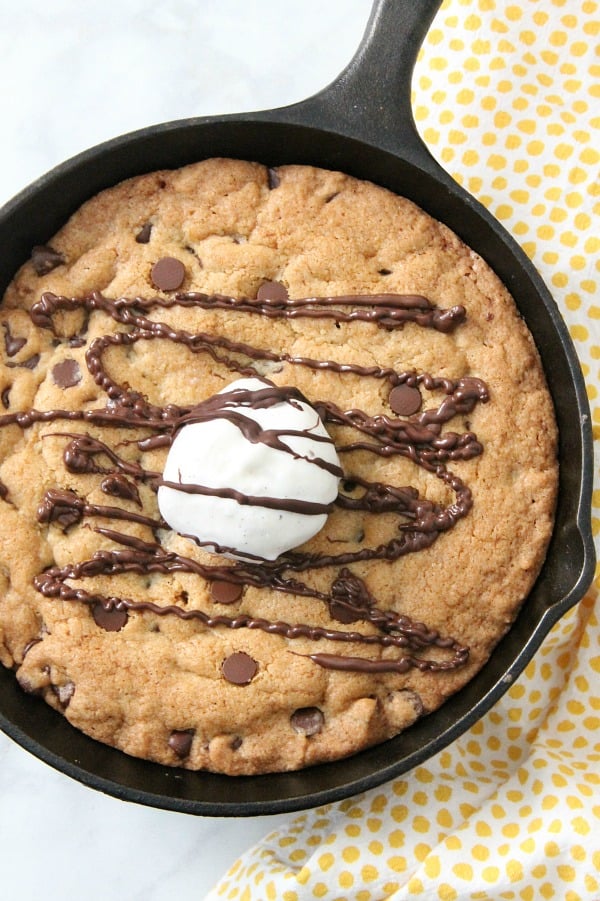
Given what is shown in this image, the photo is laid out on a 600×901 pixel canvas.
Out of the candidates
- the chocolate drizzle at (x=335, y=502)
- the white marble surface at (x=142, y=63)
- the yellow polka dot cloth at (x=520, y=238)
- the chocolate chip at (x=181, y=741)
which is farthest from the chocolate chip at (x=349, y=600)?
the white marble surface at (x=142, y=63)

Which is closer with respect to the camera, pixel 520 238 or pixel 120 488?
pixel 120 488

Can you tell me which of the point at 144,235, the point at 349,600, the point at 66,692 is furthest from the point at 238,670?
the point at 144,235

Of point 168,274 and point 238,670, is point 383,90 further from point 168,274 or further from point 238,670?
point 238,670

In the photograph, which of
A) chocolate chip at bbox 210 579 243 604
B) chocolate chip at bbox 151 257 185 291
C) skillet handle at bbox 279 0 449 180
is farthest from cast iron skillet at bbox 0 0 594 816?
chocolate chip at bbox 210 579 243 604

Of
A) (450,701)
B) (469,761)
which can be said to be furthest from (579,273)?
(469,761)

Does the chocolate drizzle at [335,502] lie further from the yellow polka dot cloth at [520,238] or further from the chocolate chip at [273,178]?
the yellow polka dot cloth at [520,238]

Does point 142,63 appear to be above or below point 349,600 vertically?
above

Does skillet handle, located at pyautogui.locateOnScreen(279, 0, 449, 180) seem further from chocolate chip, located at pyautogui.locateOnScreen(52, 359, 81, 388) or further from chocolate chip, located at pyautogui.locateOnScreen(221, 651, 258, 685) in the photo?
chocolate chip, located at pyautogui.locateOnScreen(221, 651, 258, 685)
